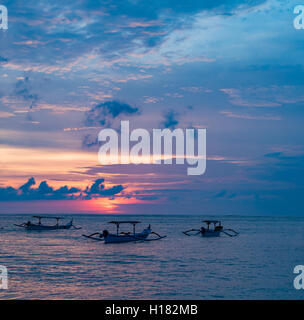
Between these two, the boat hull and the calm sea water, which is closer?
the calm sea water

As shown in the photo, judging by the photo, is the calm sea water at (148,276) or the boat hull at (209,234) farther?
the boat hull at (209,234)

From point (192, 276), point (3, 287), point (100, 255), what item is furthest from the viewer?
point (100, 255)

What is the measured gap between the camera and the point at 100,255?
52.6 meters

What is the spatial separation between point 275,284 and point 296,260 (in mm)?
17538

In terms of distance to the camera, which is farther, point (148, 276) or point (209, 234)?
point (209, 234)

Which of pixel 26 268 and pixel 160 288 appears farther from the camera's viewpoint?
pixel 26 268

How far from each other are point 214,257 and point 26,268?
23.8 metres

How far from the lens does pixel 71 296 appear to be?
89.4 ft

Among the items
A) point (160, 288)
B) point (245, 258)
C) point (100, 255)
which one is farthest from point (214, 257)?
point (160, 288)

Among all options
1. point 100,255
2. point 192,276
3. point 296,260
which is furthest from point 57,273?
point 296,260
